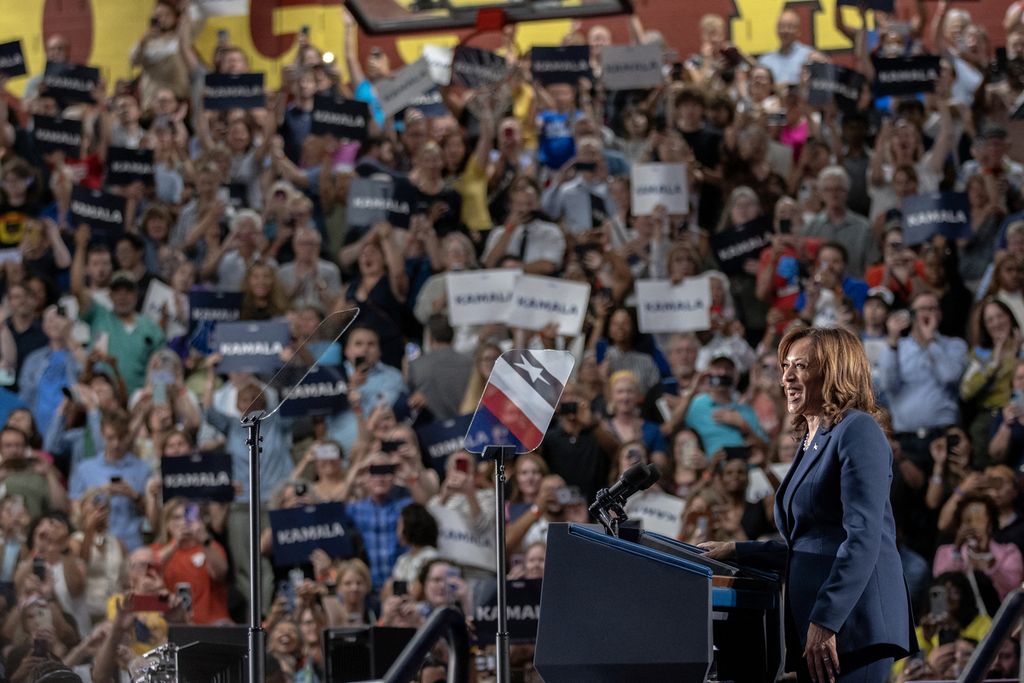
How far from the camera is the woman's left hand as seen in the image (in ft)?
10.9

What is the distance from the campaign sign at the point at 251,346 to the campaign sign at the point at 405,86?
5.90 feet

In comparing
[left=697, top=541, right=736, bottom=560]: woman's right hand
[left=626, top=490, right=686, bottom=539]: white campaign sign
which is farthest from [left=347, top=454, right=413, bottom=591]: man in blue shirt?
[left=697, top=541, right=736, bottom=560]: woman's right hand

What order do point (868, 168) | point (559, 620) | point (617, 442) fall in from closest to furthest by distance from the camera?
point (559, 620), point (617, 442), point (868, 168)

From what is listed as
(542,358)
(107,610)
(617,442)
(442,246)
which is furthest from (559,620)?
(442,246)

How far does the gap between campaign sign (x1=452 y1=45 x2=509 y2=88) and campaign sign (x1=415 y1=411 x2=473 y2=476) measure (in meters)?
2.46

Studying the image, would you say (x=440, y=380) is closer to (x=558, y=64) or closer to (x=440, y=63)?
(x=558, y=64)

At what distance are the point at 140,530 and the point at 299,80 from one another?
337 cm

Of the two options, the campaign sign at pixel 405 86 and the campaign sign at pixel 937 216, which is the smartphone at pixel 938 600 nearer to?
the campaign sign at pixel 937 216

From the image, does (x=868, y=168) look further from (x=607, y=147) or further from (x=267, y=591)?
(x=267, y=591)

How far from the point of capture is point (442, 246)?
30.8 ft

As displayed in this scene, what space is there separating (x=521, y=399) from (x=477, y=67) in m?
6.28

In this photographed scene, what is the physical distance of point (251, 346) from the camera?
29.1 ft

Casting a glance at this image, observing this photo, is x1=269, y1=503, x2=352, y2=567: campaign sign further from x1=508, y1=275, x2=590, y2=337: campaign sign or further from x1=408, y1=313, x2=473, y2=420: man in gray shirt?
x1=508, y1=275, x2=590, y2=337: campaign sign

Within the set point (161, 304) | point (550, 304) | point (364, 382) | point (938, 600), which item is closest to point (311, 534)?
point (364, 382)
